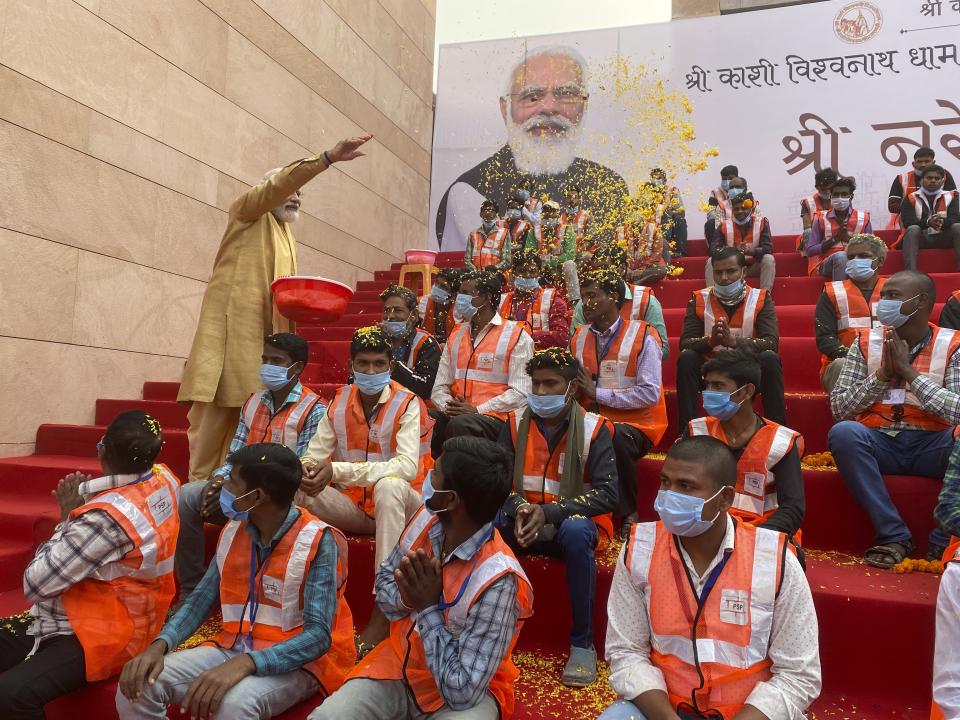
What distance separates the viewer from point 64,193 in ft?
17.7

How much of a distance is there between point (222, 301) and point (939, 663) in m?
3.64

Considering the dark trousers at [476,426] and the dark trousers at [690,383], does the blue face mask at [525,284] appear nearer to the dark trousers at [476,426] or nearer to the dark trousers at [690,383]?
the dark trousers at [690,383]

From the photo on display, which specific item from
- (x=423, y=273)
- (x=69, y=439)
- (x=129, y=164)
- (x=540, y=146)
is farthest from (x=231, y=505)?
(x=540, y=146)

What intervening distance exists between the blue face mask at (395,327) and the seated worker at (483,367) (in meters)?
0.46

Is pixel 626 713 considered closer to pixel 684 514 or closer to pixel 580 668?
pixel 684 514

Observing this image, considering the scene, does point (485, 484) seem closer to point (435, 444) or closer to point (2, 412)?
point (435, 444)

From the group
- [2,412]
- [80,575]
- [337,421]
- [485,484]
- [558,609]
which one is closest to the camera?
[485,484]

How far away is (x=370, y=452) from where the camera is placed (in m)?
3.46

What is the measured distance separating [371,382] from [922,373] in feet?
8.08

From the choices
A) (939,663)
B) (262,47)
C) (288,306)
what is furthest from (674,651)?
(262,47)

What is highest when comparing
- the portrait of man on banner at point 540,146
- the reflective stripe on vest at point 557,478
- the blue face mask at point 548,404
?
the portrait of man on banner at point 540,146

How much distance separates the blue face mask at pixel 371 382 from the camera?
3.45m

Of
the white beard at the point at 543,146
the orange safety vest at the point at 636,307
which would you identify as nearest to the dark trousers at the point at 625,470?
the orange safety vest at the point at 636,307

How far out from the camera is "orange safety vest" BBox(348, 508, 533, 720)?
80.4 inches
